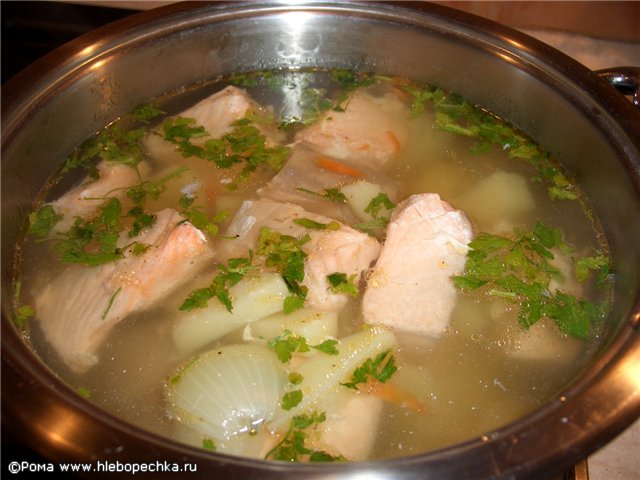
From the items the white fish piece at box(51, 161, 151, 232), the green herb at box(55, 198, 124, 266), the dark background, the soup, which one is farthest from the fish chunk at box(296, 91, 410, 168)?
the dark background

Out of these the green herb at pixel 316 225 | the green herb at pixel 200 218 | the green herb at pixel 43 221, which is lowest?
the green herb at pixel 316 225

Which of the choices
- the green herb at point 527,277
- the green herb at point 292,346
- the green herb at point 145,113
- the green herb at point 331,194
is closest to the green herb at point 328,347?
the green herb at point 292,346

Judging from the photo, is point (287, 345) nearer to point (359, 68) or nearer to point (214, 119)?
point (214, 119)

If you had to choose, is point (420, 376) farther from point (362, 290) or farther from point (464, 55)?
point (464, 55)

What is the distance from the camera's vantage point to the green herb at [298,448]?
4.33 feet

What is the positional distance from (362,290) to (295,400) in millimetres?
369

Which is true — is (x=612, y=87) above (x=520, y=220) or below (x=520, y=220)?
above

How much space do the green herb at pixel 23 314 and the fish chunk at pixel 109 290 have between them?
0.02m

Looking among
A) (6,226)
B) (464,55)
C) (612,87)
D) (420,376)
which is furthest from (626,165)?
(6,226)

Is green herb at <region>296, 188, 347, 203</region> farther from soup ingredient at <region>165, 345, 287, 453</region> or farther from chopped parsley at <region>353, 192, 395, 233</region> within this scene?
soup ingredient at <region>165, 345, 287, 453</region>

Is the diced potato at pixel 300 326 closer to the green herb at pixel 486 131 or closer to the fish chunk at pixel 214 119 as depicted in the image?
the fish chunk at pixel 214 119

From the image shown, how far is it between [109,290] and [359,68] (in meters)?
1.24

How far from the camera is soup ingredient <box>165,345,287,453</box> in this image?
1.38m

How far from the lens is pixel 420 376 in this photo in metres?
1.51
